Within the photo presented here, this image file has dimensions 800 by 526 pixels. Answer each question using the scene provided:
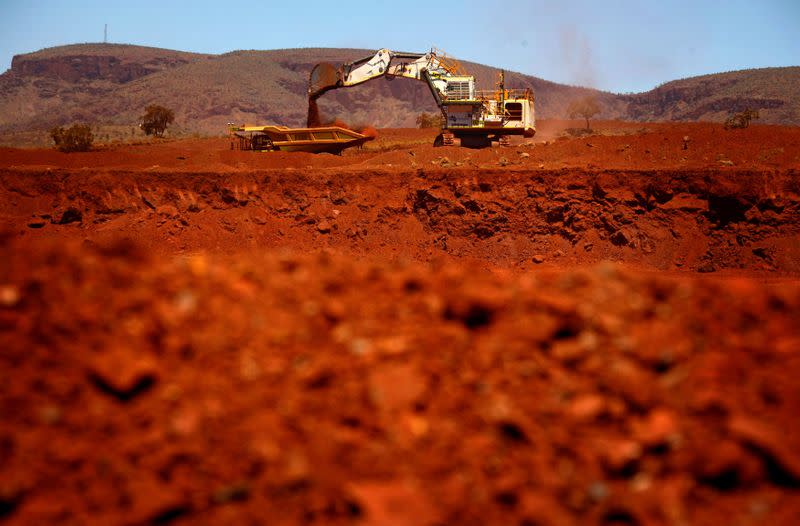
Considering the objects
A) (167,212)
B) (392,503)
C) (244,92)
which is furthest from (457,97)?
(244,92)

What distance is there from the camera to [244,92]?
3969 inches

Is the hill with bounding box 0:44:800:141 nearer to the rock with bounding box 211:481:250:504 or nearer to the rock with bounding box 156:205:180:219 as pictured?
the rock with bounding box 156:205:180:219

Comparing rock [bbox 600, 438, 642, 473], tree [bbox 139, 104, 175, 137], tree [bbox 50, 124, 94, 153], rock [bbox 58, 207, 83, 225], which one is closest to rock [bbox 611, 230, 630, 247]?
rock [bbox 58, 207, 83, 225]

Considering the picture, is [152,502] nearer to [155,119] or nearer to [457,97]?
[457,97]

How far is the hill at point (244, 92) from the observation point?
84.4m

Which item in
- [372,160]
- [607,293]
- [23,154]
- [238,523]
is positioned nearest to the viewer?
[238,523]

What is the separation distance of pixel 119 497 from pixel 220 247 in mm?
15855

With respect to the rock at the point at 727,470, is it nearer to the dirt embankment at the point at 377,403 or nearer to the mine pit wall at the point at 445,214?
the dirt embankment at the point at 377,403

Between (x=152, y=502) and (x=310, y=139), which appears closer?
(x=152, y=502)

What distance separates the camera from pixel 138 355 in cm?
430

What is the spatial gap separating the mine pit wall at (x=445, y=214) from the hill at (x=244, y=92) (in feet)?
187

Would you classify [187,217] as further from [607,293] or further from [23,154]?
[607,293]

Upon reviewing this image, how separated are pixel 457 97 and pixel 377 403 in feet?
72.2

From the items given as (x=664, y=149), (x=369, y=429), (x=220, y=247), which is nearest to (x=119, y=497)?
(x=369, y=429)
